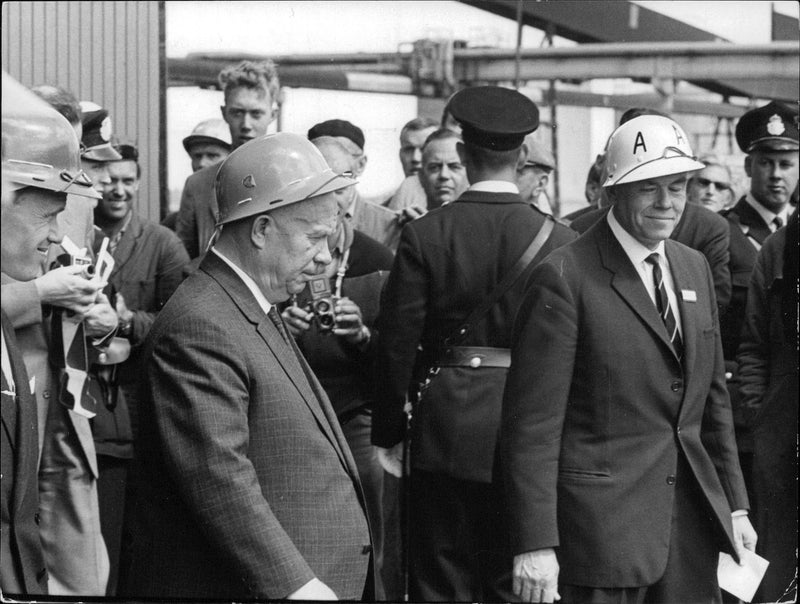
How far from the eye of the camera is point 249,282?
295cm

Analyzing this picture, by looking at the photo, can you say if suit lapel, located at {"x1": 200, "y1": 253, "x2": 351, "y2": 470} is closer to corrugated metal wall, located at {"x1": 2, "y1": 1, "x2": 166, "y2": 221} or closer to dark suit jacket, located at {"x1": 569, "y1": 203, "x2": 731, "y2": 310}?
dark suit jacket, located at {"x1": 569, "y1": 203, "x2": 731, "y2": 310}

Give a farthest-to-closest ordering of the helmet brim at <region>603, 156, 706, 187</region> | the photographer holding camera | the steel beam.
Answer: the steel beam < the photographer holding camera < the helmet brim at <region>603, 156, 706, 187</region>

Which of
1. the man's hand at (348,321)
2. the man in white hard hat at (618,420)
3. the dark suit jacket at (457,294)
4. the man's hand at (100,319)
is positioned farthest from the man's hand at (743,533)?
the man's hand at (100,319)

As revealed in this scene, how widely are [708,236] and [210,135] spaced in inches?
98.5

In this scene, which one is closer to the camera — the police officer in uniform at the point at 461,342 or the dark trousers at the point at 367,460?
the police officer in uniform at the point at 461,342

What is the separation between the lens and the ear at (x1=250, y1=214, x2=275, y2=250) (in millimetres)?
2961

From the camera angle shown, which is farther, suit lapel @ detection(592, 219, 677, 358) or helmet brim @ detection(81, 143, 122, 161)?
helmet brim @ detection(81, 143, 122, 161)

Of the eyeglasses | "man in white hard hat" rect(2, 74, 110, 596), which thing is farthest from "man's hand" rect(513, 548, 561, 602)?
the eyeglasses

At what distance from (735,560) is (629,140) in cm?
126

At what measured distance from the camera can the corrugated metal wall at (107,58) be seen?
5262 millimetres

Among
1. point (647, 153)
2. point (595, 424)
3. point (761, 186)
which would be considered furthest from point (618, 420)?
point (761, 186)

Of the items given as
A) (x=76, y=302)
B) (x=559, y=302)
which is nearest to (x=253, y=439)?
(x=559, y=302)

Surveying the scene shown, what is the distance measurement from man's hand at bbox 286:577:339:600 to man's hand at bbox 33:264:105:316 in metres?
1.65

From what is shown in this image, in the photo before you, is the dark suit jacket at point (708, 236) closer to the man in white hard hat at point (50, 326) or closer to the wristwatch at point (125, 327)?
the wristwatch at point (125, 327)
